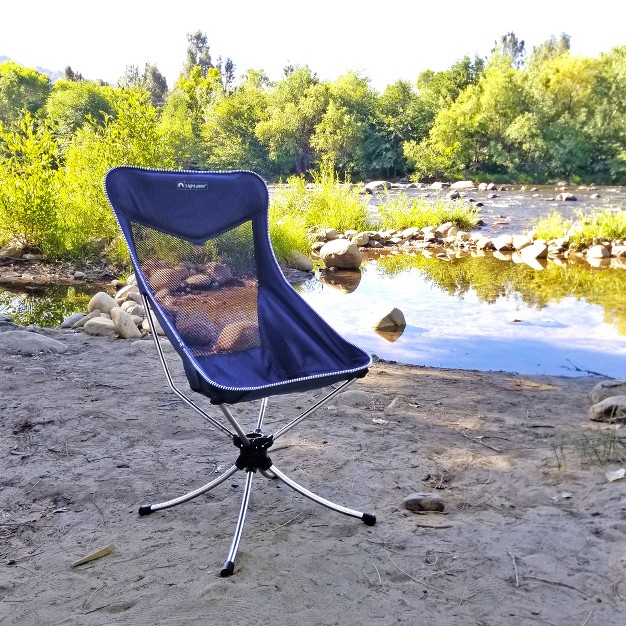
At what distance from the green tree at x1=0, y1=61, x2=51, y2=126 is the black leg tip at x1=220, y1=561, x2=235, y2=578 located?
49905 mm

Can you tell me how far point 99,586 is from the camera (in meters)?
1.80

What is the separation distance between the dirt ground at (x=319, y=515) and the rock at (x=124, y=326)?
1.28m

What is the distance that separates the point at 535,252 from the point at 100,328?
6.86 metres

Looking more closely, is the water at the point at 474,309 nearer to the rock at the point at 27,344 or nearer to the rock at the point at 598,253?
the rock at the point at 598,253

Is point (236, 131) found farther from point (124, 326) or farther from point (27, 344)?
point (27, 344)

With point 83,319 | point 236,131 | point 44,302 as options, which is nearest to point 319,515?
point 83,319

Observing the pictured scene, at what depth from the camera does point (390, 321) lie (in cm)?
570

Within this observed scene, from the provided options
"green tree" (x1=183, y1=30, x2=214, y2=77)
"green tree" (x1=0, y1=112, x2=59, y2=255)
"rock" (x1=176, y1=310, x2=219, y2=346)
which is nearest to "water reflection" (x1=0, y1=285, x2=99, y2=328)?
"green tree" (x1=0, y1=112, x2=59, y2=255)

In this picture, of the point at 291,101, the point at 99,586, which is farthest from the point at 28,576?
the point at 291,101

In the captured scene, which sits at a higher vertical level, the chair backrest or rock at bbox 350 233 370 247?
the chair backrest

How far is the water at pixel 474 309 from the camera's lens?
4.88 metres

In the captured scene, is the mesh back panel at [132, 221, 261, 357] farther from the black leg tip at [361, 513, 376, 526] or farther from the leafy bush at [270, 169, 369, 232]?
the leafy bush at [270, 169, 369, 232]

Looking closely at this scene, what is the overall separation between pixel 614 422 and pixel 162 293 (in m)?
2.00

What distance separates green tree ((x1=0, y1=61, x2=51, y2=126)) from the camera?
Result: 158ft
